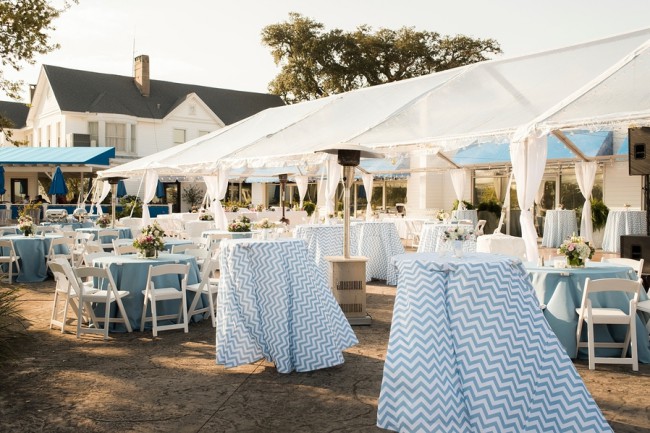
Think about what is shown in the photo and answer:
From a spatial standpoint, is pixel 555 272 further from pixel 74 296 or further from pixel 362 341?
pixel 74 296

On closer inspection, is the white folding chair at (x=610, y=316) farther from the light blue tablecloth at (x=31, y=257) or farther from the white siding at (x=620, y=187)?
the white siding at (x=620, y=187)

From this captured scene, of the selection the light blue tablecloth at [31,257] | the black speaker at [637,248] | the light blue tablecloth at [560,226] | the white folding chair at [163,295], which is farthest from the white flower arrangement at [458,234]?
the light blue tablecloth at [560,226]

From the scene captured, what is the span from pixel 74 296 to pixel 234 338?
2616 millimetres

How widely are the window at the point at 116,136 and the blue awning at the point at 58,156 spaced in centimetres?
750

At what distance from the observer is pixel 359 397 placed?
4.97m

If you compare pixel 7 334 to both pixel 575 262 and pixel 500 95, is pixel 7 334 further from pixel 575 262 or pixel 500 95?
pixel 500 95

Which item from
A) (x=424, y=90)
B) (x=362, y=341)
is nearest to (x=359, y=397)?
(x=362, y=341)

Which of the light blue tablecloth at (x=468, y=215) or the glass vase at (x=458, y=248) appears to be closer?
the glass vase at (x=458, y=248)

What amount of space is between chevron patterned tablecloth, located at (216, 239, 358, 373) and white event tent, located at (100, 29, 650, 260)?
2.78 m

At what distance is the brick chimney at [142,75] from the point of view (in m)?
38.4

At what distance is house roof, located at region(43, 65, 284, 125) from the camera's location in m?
35.1

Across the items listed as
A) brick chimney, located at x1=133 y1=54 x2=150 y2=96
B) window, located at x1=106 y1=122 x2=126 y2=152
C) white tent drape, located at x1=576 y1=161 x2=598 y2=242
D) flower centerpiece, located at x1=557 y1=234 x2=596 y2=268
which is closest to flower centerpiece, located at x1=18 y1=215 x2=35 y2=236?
flower centerpiece, located at x1=557 y1=234 x2=596 y2=268

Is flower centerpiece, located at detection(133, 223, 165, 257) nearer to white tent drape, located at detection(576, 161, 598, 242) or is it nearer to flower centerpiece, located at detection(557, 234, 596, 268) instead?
flower centerpiece, located at detection(557, 234, 596, 268)

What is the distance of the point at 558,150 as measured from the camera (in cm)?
1906
